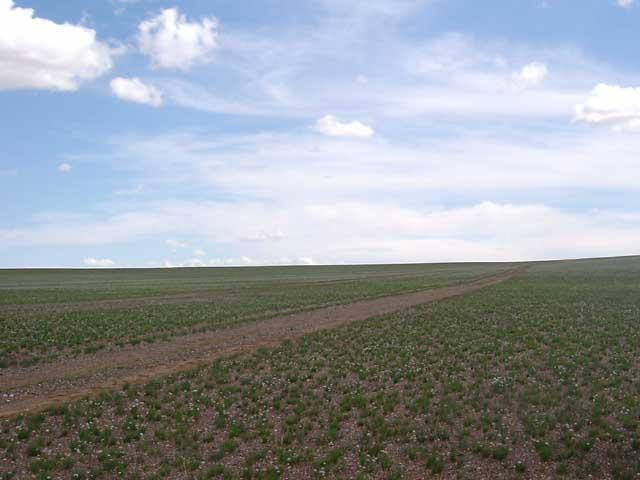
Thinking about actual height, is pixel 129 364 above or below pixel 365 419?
above

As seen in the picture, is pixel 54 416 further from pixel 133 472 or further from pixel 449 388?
pixel 449 388

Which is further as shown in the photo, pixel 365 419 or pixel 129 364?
pixel 129 364

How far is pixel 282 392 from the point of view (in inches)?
629

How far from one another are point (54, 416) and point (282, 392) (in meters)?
5.67

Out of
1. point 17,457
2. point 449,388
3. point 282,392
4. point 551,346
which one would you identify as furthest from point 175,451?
point 551,346

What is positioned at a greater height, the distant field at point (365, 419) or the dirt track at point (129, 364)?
the dirt track at point (129, 364)

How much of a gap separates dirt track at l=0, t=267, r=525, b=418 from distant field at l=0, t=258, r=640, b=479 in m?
1.14

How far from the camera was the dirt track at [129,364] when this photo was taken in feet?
51.4

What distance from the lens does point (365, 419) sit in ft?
45.1

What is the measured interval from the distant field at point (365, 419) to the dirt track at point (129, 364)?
114 centimetres

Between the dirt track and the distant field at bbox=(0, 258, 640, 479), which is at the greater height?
the dirt track

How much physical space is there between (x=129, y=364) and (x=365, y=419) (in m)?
9.52

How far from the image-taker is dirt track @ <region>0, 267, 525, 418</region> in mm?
15664

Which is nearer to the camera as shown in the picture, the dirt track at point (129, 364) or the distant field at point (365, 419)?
the distant field at point (365, 419)
